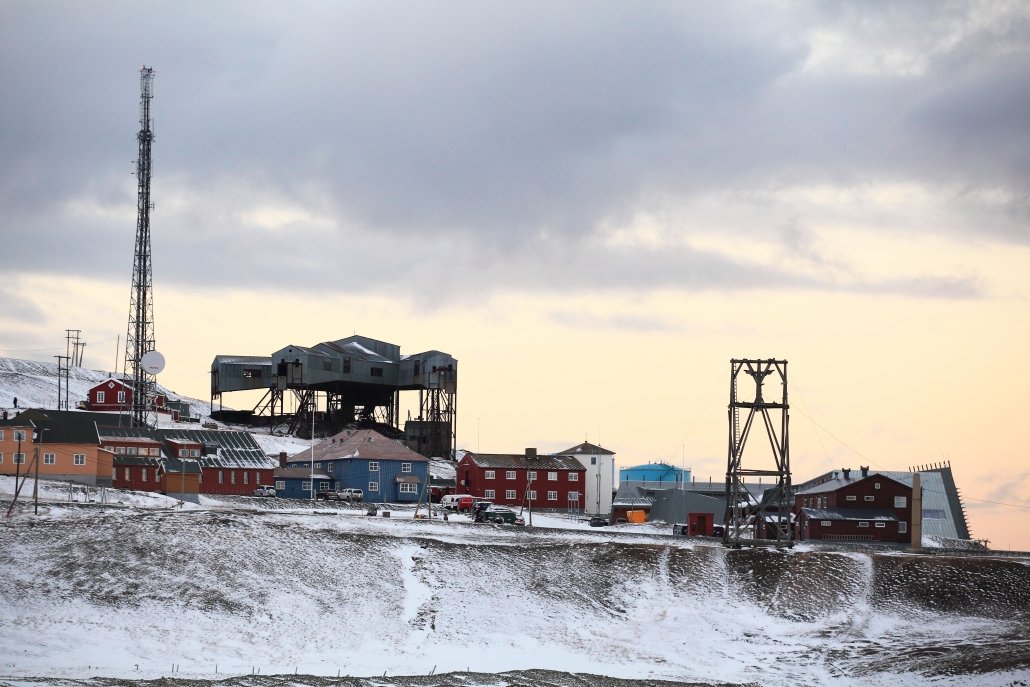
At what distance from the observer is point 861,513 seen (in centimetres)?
10462

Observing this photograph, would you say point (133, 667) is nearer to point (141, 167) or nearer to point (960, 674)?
point (960, 674)

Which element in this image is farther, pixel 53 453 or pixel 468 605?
pixel 53 453

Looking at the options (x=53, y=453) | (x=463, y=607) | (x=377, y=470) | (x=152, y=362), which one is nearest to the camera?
(x=463, y=607)

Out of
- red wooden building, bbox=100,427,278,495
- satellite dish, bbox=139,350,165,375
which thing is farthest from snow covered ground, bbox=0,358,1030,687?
satellite dish, bbox=139,350,165,375

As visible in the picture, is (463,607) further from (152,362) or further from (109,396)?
(109,396)

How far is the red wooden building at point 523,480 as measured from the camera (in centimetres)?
12056

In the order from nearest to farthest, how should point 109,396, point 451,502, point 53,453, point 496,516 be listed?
point 496,516 → point 53,453 → point 451,502 → point 109,396

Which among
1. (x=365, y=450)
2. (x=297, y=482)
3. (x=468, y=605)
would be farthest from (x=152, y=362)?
(x=468, y=605)

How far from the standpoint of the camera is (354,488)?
118 meters

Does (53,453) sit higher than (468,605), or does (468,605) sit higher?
(53,453)

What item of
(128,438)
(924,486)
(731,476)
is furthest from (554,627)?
(924,486)

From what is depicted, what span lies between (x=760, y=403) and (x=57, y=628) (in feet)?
144

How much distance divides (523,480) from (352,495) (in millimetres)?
16244

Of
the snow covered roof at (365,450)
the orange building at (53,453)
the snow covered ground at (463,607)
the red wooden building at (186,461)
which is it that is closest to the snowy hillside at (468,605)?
the snow covered ground at (463,607)
